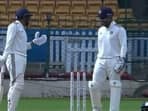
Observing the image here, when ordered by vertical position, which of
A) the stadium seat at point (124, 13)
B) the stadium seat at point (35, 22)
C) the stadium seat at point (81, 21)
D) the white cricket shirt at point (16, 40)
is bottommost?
the stadium seat at point (35, 22)

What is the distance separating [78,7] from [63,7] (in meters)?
0.51

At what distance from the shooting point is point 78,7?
26.9m

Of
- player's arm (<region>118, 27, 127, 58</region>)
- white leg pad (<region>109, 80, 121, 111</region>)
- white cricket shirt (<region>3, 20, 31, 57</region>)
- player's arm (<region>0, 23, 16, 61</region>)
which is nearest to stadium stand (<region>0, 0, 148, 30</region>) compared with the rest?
white cricket shirt (<region>3, 20, 31, 57</region>)

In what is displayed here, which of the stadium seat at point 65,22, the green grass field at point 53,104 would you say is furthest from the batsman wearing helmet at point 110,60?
the stadium seat at point 65,22

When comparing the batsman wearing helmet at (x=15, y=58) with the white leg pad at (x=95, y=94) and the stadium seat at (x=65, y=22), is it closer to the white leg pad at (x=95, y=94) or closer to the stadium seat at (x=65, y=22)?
the white leg pad at (x=95, y=94)

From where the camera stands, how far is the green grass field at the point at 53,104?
18.0 metres

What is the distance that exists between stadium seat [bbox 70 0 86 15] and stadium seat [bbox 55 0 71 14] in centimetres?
15

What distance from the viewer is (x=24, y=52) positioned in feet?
48.5

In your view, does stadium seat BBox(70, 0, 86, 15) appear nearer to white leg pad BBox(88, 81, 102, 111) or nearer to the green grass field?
the green grass field

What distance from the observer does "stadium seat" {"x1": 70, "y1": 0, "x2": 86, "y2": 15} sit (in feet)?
88.1

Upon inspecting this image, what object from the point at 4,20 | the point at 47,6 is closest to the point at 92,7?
the point at 47,6

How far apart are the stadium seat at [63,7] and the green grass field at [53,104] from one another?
6.19 metres

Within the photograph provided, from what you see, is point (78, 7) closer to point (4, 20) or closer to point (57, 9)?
point (57, 9)

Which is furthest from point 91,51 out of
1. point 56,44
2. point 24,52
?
point 24,52
